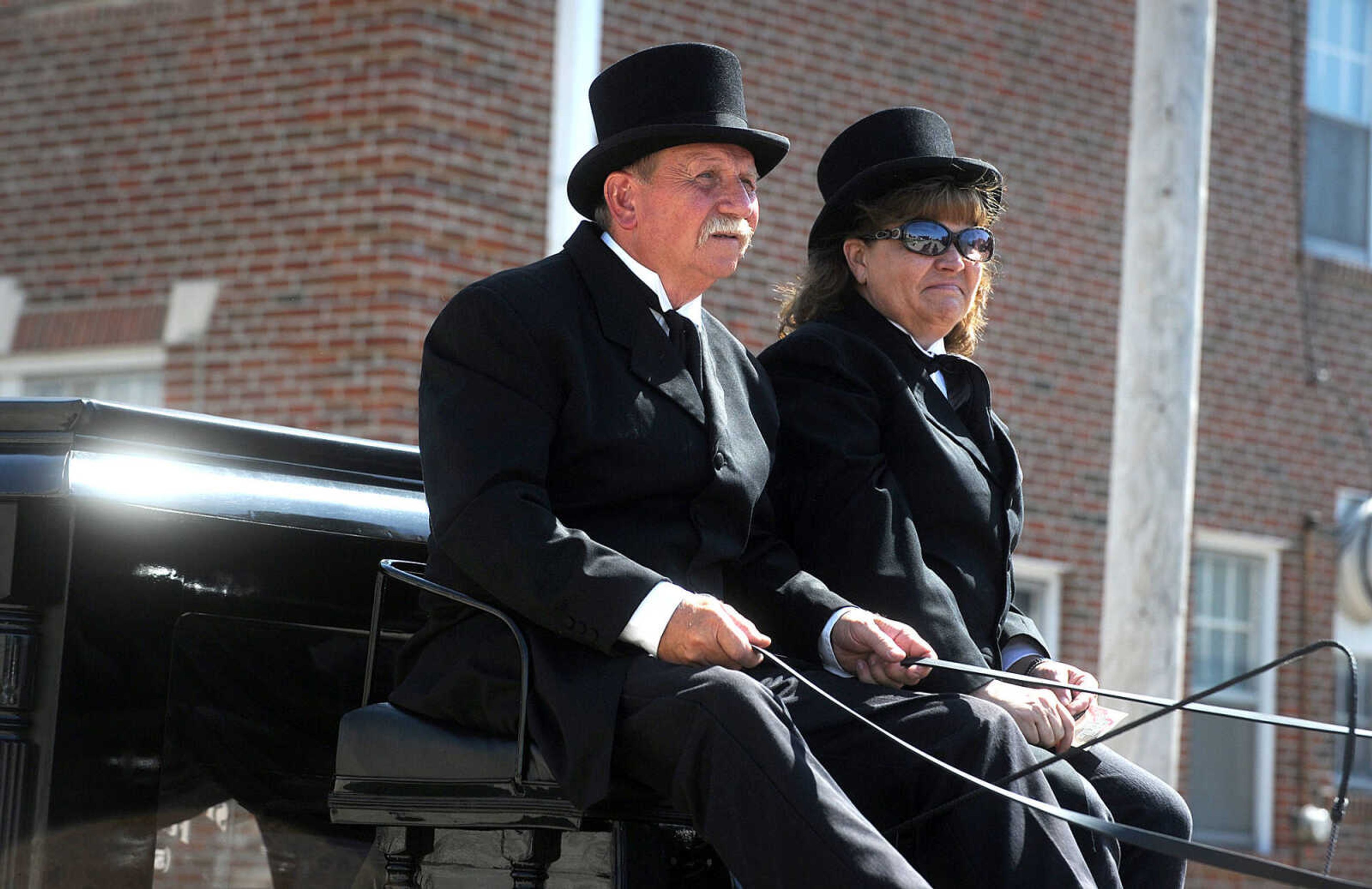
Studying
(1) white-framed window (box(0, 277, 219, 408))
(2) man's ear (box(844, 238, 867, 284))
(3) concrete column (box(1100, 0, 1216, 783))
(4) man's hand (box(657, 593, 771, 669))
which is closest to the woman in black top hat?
(2) man's ear (box(844, 238, 867, 284))

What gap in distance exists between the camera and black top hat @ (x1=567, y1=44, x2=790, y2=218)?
3.07 metres

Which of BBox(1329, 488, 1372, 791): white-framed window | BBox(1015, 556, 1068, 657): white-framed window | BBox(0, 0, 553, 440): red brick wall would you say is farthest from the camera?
BBox(1329, 488, 1372, 791): white-framed window

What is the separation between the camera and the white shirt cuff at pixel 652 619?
8.82 ft

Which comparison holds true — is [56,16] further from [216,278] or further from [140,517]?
[140,517]

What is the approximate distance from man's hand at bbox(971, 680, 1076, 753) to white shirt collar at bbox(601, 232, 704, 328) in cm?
79

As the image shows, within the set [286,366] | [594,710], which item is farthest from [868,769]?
[286,366]

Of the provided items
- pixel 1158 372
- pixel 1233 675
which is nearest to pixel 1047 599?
pixel 1233 675

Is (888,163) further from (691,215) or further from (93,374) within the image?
(93,374)

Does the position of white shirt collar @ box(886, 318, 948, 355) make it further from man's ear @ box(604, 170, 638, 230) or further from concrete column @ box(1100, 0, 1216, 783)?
concrete column @ box(1100, 0, 1216, 783)

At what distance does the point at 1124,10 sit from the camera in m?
10.4

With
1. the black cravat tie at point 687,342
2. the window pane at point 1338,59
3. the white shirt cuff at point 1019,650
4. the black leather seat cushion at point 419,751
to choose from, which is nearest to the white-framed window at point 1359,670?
the window pane at point 1338,59

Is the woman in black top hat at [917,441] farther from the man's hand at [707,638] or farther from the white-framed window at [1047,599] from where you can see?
the white-framed window at [1047,599]

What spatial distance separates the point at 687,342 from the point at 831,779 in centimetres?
88

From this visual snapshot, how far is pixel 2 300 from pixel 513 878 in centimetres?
687
